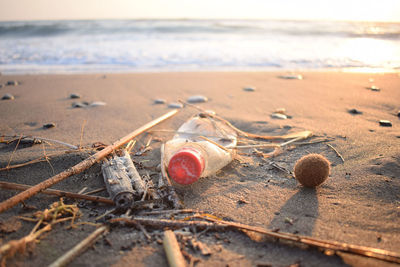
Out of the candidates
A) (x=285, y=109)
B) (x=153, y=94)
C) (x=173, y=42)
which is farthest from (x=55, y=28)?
(x=285, y=109)

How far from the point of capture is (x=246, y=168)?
2281 millimetres

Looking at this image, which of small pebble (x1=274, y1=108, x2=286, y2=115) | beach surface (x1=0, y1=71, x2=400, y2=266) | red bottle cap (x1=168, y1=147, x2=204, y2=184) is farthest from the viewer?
small pebble (x1=274, y1=108, x2=286, y2=115)

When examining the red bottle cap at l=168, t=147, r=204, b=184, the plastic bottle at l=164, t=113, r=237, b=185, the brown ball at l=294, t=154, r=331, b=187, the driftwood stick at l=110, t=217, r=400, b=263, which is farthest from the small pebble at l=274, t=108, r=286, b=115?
the driftwood stick at l=110, t=217, r=400, b=263

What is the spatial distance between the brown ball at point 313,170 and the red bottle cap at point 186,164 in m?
0.72

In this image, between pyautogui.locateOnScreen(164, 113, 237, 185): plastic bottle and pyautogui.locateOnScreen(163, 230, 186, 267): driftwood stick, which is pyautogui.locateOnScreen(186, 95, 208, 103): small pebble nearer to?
pyautogui.locateOnScreen(164, 113, 237, 185): plastic bottle

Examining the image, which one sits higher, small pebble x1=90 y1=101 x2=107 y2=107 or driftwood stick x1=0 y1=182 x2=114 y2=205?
driftwood stick x1=0 y1=182 x2=114 y2=205

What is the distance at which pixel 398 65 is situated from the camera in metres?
7.81

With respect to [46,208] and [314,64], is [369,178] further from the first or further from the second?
[314,64]

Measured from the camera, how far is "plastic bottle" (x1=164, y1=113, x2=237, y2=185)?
1.71 m

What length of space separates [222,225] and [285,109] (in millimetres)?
2695

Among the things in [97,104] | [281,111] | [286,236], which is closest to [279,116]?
[281,111]

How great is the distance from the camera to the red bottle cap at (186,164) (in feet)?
5.54

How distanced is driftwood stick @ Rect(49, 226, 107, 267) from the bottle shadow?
36.9 inches

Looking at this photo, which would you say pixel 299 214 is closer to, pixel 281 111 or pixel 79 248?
pixel 79 248
